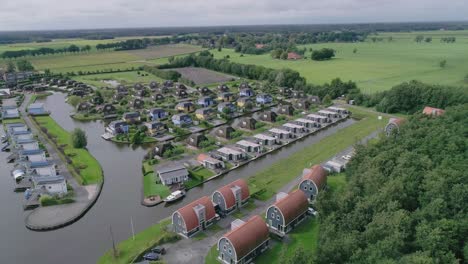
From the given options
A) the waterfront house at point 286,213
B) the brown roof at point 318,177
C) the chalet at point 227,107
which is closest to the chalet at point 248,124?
the chalet at point 227,107

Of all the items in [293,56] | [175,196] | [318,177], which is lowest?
[175,196]

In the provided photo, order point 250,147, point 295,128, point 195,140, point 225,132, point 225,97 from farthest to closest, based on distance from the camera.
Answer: point 225,97
point 295,128
point 225,132
point 195,140
point 250,147

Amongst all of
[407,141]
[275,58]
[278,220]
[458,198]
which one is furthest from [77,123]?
[275,58]

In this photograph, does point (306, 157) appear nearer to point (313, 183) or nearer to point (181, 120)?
point (313, 183)

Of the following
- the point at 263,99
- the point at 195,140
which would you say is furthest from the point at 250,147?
the point at 263,99

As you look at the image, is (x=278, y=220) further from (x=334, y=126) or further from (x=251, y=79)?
(x=251, y=79)

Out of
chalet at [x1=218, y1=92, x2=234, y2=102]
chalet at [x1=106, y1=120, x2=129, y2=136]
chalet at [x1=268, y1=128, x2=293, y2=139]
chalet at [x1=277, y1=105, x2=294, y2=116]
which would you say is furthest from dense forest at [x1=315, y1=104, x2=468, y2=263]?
chalet at [x1=218, y1=92, x2=234, y2=102]

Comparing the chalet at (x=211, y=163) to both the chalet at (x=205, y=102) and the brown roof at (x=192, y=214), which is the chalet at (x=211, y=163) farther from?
the chalet at (x=205, y=102)
